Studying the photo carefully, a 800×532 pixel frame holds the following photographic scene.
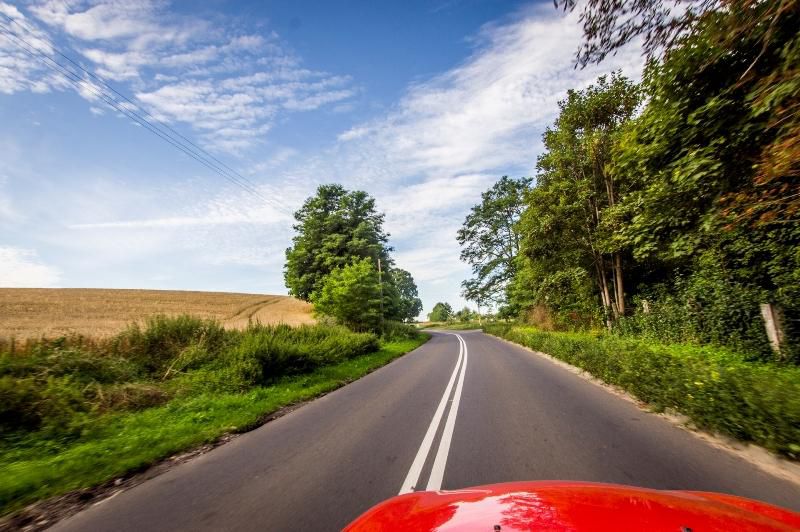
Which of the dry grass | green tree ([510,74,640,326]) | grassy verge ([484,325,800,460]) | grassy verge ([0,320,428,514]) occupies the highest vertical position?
green tree ([510,74,640,326])

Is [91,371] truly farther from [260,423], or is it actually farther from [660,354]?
[660,354]

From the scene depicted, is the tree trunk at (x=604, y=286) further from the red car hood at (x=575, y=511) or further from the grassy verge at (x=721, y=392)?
the red car hood at (x=575, y=511)

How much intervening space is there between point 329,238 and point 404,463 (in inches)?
1243

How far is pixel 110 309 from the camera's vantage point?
112ft

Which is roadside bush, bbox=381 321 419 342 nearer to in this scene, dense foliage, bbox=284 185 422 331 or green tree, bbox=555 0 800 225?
dense foliage, bbox=284 185 422 331

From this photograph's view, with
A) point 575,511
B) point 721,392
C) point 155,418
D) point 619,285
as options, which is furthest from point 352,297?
point 575,511

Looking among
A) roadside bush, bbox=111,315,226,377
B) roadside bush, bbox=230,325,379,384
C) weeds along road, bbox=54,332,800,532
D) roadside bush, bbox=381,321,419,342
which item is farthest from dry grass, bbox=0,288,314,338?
weeds along road, bbox=54,332,800,532

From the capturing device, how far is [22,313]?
93.9 ft

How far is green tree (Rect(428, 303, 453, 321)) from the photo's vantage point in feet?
409

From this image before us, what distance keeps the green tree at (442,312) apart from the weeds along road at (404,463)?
11705 cm

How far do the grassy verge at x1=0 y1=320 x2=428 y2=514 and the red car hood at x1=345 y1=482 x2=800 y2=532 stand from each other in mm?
4768

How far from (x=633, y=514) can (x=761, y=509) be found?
27.4 inches

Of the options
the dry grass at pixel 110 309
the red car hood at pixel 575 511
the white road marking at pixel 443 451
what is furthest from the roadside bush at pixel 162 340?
the red car hood at pixel 575 511

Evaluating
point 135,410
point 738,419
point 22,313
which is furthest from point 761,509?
point 22,313
